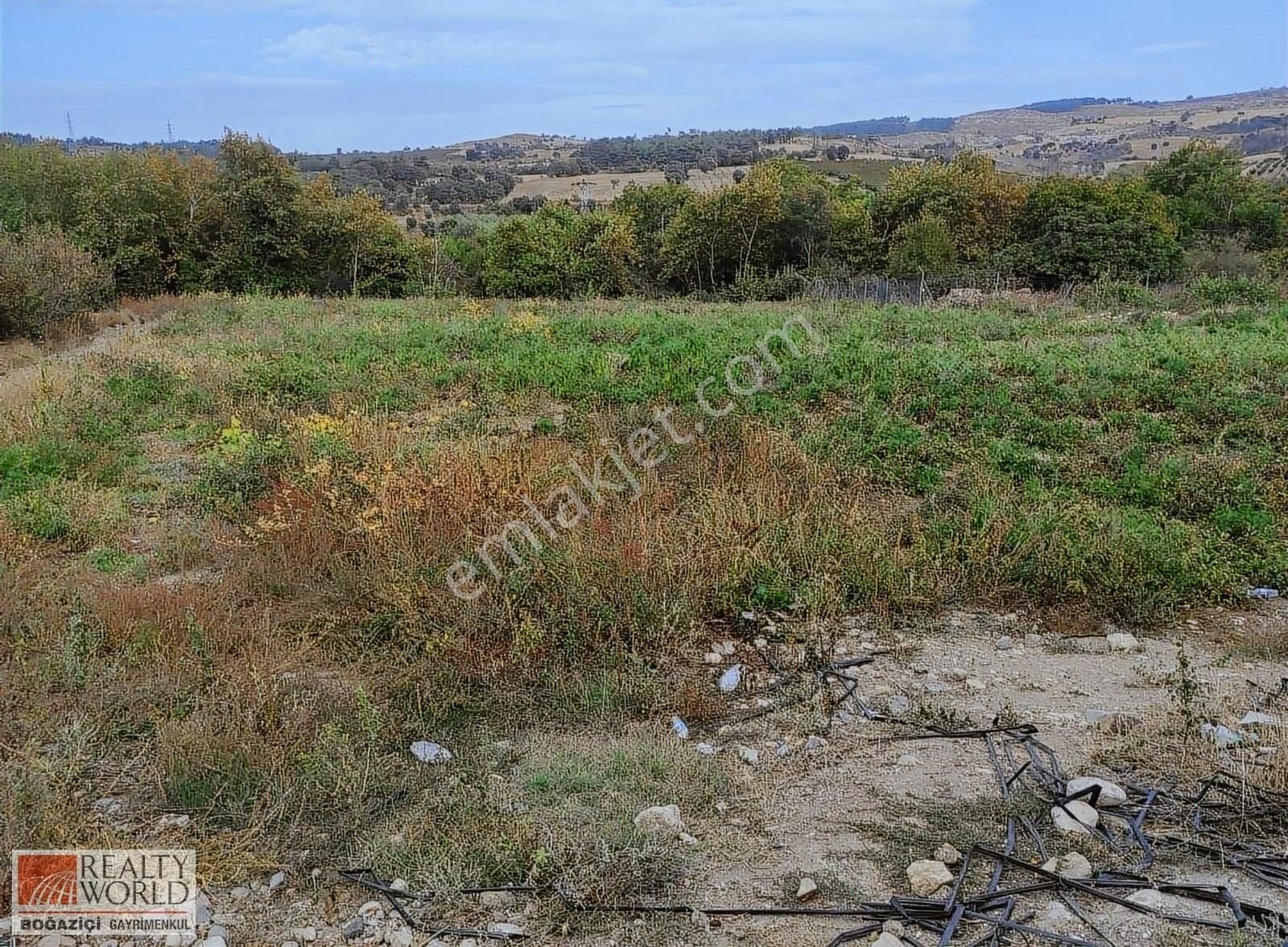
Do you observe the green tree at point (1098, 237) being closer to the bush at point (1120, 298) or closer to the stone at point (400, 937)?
the bush at point (1120, 298)

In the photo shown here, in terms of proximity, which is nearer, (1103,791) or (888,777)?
(1103,791)

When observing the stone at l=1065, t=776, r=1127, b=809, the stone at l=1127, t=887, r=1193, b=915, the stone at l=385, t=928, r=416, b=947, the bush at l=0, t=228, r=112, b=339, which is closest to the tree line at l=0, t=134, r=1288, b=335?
the bush at l=0, t=228, r=112, b=339

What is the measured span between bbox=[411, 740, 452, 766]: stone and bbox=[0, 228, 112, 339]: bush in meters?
13.7

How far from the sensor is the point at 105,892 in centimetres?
273

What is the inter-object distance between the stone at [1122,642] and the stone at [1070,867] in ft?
6.24

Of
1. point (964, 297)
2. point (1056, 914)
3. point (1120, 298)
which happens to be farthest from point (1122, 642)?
point (964, 297)

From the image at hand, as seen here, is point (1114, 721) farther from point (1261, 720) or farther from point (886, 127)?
point (886, 127)

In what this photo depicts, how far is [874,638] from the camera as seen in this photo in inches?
175

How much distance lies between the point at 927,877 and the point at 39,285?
15883mm

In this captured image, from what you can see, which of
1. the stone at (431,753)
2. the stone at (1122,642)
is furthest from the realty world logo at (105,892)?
the stone at (1122,642)

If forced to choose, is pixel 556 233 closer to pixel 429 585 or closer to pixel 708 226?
pixel 708 226

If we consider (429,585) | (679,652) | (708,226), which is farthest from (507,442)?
(708,226)

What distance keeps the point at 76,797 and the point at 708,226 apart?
23877mm

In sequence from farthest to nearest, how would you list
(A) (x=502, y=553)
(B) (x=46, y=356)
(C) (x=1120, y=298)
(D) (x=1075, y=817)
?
1. (C) (x=1120, y=298)
2. (B) (x=46, y=356)
3. (A) (x=502, y=553)
4. (D) (x=1075, y=817)
